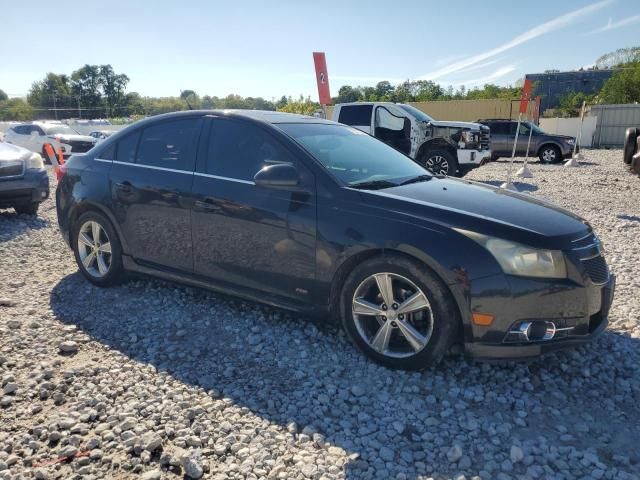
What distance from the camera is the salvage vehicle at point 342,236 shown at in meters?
2.90

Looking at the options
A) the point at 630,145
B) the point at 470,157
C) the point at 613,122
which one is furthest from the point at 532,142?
the point at 613,122

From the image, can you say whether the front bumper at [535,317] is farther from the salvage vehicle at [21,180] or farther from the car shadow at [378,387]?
the salvage vehicle at [21,180]

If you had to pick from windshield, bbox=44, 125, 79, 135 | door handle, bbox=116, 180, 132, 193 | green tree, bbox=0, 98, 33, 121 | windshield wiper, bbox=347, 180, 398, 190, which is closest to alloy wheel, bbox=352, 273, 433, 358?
windshield wiper, bbox=347, 180, 398, 190

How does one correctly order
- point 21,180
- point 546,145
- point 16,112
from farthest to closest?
1. point 16,112
2. point 546,145
3. point 21,180

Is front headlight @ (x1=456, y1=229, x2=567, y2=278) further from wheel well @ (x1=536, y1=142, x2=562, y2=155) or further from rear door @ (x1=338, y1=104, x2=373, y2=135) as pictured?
wheel well @ (x1=536, y1=142, x2=562, y2=155)

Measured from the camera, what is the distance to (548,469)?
2.32 metres

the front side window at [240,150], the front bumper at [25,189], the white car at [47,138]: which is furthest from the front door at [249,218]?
the white car at [47,138]

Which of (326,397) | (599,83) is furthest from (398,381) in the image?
A: (599,83)

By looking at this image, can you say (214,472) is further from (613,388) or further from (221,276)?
(613,388)

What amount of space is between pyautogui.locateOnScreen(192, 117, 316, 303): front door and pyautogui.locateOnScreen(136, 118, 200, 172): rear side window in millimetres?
159

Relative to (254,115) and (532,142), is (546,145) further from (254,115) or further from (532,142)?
(254,115)

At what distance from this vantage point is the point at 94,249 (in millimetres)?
4688

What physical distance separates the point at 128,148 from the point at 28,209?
442cm

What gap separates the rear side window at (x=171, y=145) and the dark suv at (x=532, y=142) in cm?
1677
